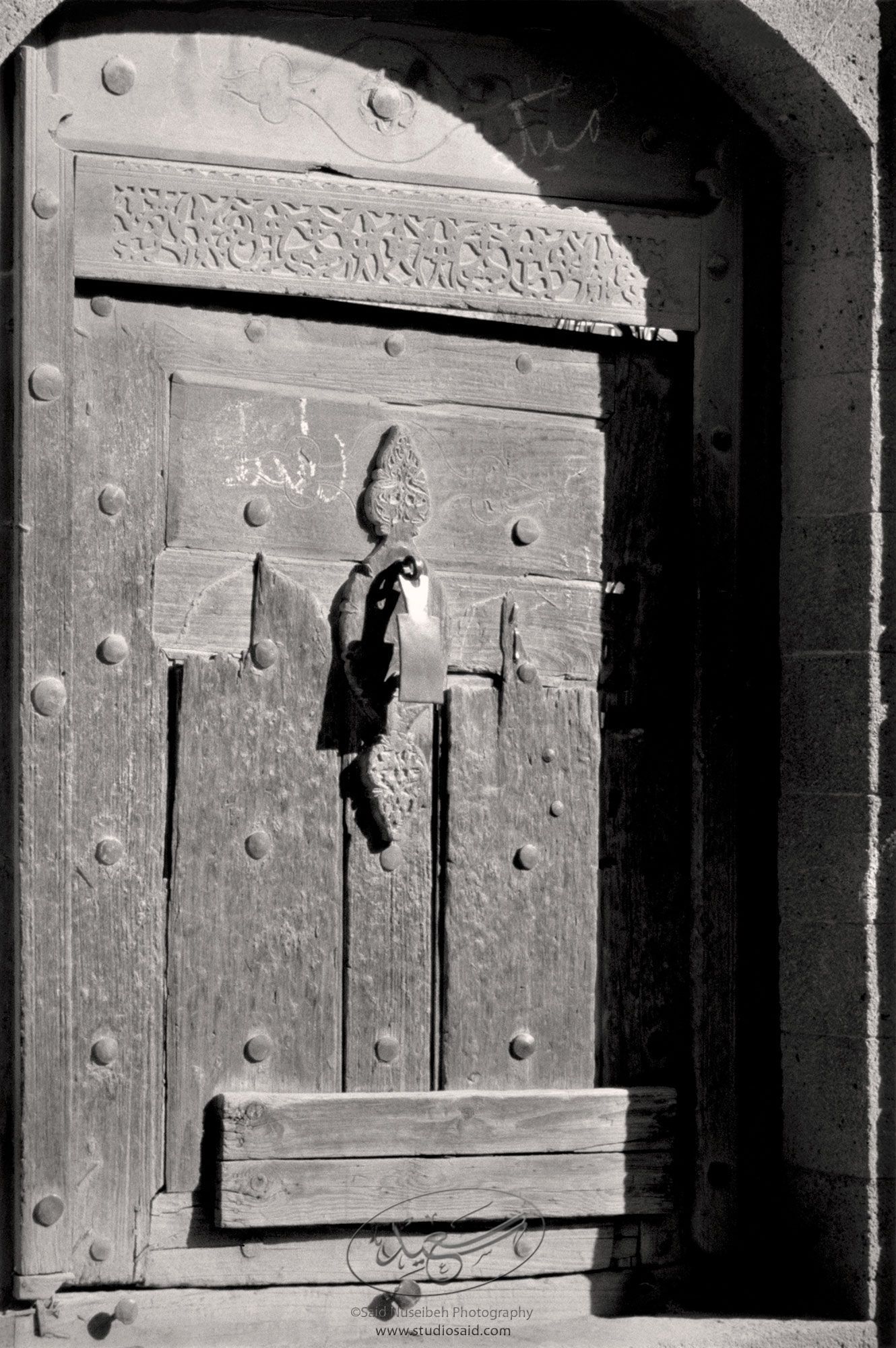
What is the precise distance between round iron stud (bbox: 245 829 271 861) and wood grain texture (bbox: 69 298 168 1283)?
13 centimetres

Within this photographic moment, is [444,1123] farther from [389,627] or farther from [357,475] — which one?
[357,475]

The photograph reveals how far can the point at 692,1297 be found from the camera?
2.67 meters

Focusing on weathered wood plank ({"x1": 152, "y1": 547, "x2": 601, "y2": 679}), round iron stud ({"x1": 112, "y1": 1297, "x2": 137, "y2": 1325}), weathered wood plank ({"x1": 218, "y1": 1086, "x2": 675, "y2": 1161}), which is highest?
weathered wood plank ({"x1": 152, "y1": 547, "x2": 601, "y2": 679})

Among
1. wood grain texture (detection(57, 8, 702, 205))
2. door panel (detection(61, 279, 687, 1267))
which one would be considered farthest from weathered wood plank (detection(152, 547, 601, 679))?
wood grain texture (detection(57, 8, 702, 205))

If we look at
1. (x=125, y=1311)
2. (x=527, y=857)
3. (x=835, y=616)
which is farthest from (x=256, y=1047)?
(x=835, y=616)

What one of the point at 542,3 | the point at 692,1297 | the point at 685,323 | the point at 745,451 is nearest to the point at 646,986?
the point at 692,1297

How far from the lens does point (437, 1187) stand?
2.56 metres

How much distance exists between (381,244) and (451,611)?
58 centimetres

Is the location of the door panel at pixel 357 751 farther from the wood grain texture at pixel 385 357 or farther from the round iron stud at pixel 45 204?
the round iron stud at pixel 45 204

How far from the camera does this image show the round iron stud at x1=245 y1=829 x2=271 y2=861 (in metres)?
2.50

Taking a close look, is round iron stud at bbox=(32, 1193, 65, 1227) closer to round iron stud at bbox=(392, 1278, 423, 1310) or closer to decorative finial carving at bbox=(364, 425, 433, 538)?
round iron stud at bbox=(392, 1278, 423, 1310)

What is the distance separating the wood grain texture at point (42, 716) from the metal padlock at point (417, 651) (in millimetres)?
492

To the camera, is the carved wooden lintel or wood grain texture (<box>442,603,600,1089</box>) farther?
wood grain texture (<box>442,603,600,1089</box>)

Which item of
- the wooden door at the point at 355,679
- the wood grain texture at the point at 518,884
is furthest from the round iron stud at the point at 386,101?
the wood grain texture at the point at 518,884
